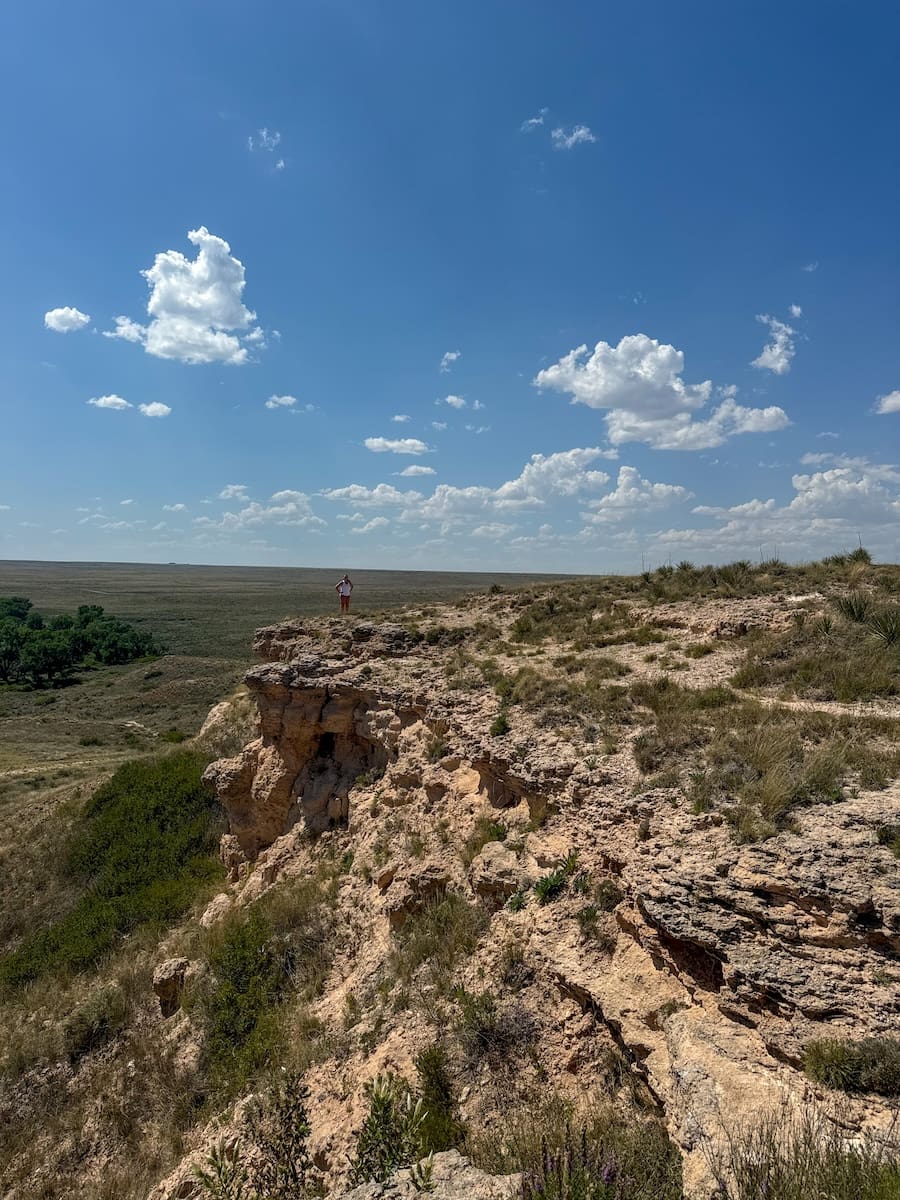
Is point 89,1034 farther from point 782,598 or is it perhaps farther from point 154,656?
point 154,656

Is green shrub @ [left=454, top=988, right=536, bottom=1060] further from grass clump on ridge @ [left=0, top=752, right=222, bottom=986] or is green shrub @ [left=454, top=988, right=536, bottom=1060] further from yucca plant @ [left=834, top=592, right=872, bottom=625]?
grass clump on ridge @ [left=0, top=752, right=222, bottom=986]

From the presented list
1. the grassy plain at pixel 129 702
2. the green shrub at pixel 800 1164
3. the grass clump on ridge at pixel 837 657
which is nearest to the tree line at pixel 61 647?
the grassy plain at pixel 129 702

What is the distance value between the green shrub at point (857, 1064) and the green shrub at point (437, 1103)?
2.59 m

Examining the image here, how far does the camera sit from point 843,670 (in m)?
8.46

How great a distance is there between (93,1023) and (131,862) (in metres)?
5.37

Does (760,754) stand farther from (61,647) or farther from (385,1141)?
(61,647)

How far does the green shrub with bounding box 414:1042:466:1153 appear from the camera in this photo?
447cm

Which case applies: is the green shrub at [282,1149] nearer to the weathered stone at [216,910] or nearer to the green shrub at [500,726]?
the green shrub at [500,726]

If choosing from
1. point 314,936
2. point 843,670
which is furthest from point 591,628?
point 314,936

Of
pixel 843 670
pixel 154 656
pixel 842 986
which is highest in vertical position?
pixel 843 670

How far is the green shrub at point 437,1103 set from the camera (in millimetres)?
4473

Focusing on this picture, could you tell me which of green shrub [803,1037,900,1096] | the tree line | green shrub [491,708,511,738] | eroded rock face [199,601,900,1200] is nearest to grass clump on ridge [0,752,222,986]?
eroded rock face [199,601,900,1200]

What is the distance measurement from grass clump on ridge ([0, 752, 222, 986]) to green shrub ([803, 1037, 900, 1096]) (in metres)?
12.4

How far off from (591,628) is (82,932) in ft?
41.0
